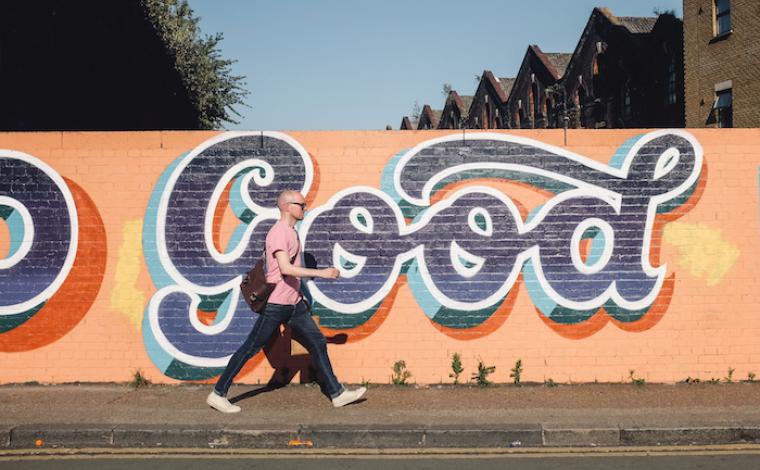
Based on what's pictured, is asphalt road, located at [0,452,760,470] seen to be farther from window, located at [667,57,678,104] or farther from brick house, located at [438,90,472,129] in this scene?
brick house, located at [438,90,472,129]

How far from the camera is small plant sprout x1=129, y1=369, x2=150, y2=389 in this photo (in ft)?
23.4

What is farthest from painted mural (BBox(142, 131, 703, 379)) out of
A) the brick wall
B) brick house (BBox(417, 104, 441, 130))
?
brick house (BBox(417, 104, 441, 130))

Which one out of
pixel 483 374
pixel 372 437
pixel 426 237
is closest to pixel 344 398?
pixel 372 437

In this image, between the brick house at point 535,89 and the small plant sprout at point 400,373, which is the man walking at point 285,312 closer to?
the small plant sprout at point 400,373

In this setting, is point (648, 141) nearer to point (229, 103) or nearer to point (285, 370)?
point (285, 370)

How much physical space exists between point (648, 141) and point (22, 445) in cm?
634

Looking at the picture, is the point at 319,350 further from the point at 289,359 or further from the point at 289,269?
the point at 289,359

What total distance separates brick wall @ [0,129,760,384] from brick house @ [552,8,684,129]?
21993 mm

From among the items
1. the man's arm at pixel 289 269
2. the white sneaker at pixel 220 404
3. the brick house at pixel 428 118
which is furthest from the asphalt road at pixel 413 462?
the brick house at pixel 428 118

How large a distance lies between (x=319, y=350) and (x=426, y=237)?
176cm

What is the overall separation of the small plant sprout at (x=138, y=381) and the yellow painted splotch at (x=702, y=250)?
5493 millimetres

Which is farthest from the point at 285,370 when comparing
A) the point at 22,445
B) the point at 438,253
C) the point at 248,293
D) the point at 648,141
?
the point at 648,141

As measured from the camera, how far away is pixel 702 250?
23.9ft

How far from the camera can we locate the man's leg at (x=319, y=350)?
6.18 meters
